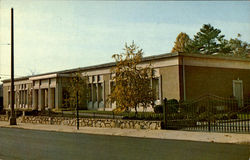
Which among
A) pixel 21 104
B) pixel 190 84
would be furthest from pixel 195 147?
pixel 21 104

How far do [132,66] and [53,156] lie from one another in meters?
13.0

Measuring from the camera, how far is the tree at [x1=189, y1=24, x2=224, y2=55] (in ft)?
204

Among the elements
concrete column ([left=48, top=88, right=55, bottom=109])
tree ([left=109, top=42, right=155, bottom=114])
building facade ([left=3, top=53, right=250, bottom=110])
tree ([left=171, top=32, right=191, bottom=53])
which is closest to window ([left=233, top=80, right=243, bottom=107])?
building facade ([left=3, top=53, right=250, bottom=110])

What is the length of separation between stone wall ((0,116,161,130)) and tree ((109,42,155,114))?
1.16 m

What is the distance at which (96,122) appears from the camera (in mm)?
22594

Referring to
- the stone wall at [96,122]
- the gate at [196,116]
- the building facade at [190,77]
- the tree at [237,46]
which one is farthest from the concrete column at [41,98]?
the tree at [237,46]

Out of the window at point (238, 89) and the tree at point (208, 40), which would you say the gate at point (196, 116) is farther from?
the tree at point (208, 40)

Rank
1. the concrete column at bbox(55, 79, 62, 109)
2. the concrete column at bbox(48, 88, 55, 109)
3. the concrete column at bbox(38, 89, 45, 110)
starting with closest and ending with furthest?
the concrete column at bbox(55, 79, 62, 109), the concrete column at bbox(48, 88, 55, 109), the concrete column at bbox(38, 89, 45, 110)

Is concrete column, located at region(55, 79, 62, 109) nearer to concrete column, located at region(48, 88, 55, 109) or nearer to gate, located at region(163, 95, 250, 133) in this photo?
concrete column, located at region(48, 88, 55, 109)

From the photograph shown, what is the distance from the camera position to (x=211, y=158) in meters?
9.53

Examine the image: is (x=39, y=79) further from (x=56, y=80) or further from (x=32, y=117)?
(x=32, y=117)

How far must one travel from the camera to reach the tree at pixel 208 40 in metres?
62.2

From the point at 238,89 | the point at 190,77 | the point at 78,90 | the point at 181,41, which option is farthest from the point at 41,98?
the point at 181,41

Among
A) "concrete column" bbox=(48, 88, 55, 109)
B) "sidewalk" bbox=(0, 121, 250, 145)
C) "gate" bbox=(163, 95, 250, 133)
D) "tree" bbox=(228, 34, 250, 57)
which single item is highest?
"tree" bbox=(228, 34, 250, 57)
